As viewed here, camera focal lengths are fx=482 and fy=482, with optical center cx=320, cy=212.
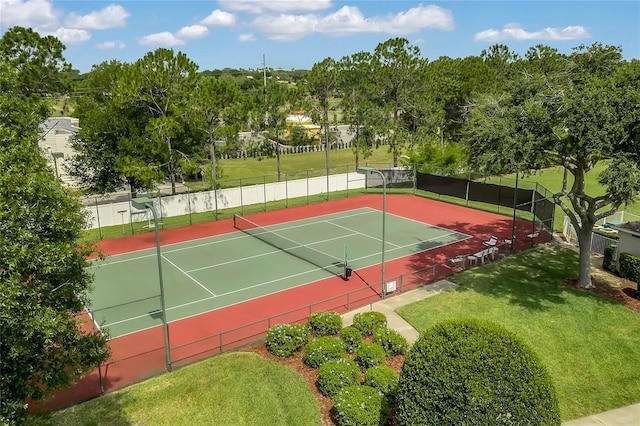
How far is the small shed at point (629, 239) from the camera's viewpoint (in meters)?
23.3

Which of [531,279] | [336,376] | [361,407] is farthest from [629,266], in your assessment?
[361,407]

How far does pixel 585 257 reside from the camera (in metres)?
22.5

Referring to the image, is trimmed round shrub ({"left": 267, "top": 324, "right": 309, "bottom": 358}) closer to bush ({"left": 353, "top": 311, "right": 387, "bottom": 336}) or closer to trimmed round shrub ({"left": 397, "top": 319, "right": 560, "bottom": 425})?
bush ({"left": 353, "top": 311, "right": 387, "bottom": 336})

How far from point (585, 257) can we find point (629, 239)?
305 centimetres

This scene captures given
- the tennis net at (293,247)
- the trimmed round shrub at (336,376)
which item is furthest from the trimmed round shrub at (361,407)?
the tennis net at (293,247)

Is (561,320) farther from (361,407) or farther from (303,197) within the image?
(303,197)

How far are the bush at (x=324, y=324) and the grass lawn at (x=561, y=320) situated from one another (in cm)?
362

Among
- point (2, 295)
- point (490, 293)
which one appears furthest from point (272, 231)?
point (2, 295)

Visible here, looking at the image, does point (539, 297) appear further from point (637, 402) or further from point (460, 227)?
point (460, 227)

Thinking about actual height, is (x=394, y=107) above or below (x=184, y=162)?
above

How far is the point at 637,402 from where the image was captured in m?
15.0

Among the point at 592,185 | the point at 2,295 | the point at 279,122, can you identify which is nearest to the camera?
the point at 2,295

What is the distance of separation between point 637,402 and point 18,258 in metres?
17.2

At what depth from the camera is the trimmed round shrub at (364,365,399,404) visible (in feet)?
46.4
